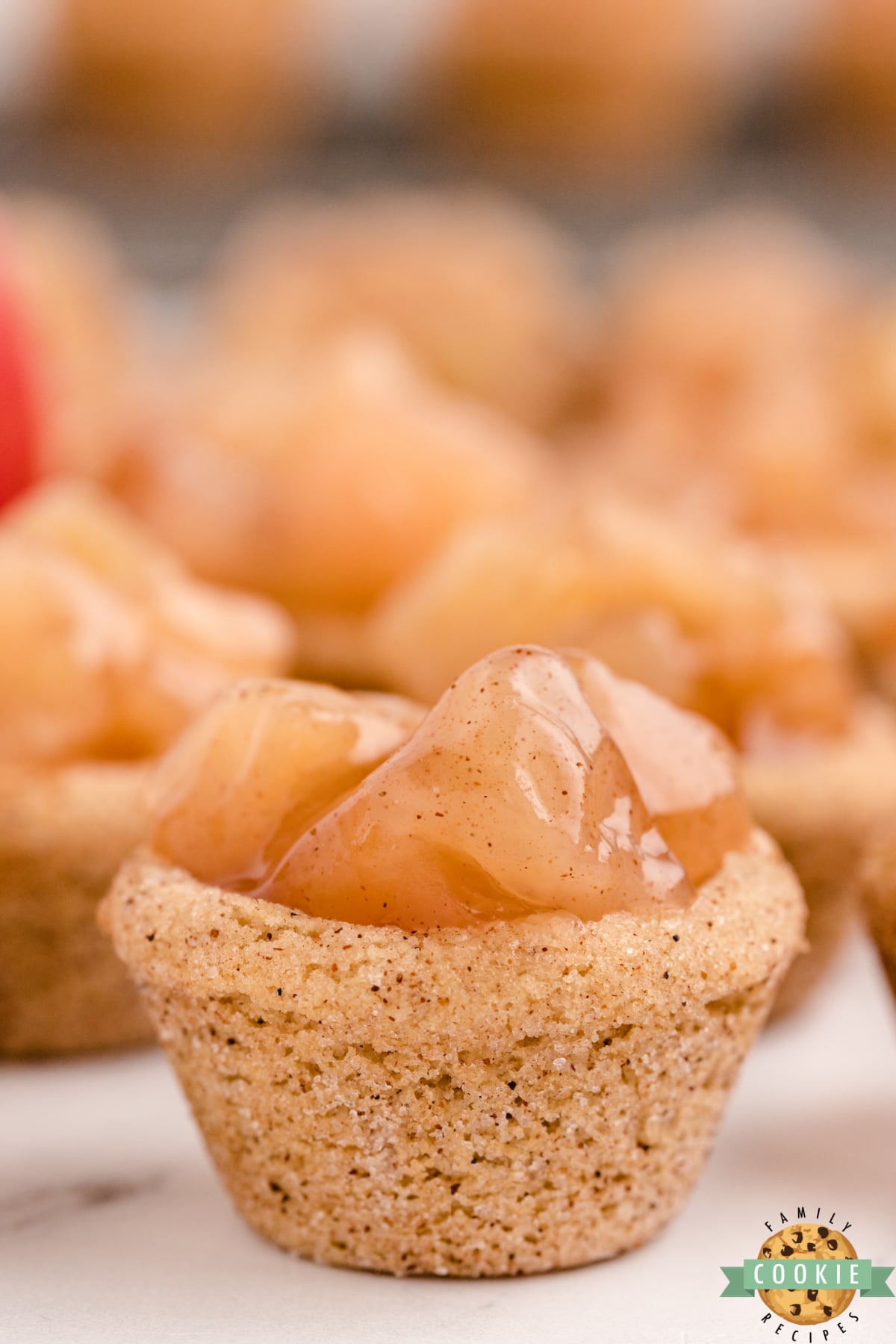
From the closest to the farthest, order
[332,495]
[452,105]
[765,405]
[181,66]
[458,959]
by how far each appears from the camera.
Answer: [458,959] → [332,495] → [765,405] → [181,66] → [452,105]

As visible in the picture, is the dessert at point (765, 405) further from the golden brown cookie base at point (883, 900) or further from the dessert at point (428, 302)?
the golden brown cookie base at point (883, 900)

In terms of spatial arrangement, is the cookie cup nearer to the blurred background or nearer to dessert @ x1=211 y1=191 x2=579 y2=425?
dessert @ x1=211 y1=191 x2=579 y2=425

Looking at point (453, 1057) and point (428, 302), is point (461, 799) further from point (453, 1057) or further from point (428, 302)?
point (428, 302)

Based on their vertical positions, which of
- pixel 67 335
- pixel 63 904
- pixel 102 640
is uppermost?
pixel 67 335

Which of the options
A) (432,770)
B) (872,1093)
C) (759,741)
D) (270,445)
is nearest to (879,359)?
(270,445)

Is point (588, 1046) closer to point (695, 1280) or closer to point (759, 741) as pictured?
point (695, 1280)

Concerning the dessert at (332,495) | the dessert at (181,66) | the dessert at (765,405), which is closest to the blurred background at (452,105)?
the dessert at (181,66)

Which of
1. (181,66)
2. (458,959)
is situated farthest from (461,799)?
(181,66)

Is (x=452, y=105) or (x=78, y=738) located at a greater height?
(x=452, y=105)
